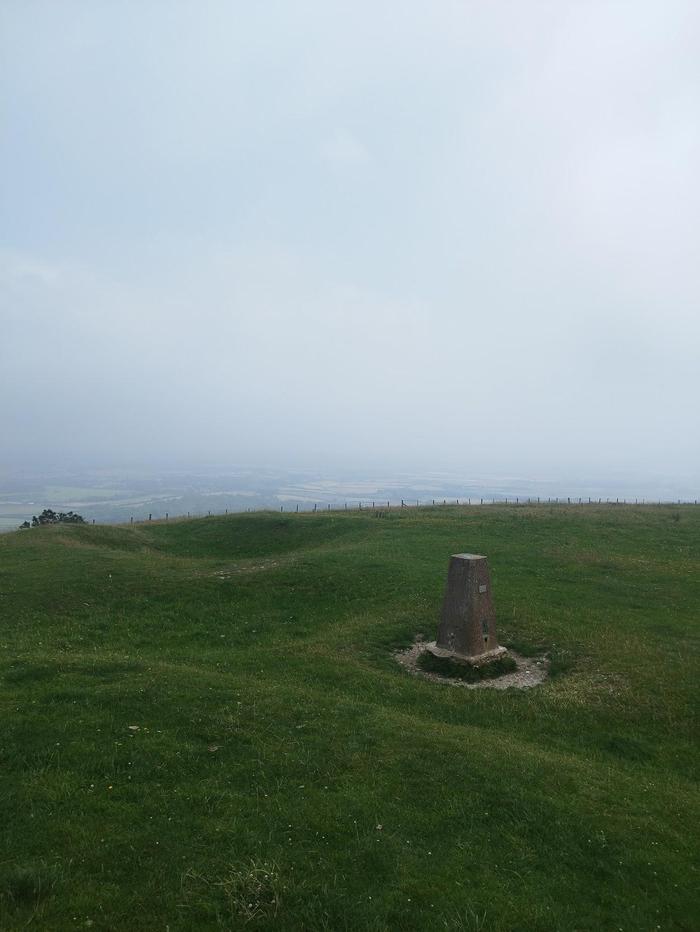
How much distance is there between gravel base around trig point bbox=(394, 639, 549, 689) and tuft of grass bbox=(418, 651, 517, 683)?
0.45ft

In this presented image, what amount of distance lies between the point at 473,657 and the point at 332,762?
792cm

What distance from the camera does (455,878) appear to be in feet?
26.4

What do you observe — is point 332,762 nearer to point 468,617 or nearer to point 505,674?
point 468,617

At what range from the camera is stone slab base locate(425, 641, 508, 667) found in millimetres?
17859

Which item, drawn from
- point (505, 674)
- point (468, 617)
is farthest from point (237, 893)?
point (505, 674)

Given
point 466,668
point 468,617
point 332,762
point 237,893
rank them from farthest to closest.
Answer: point 468,617 → point 466,668 → point 332,762 → point 237,893

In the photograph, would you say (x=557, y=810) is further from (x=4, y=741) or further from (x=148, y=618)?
(x=148, y=618)

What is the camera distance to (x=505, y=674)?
17875mm

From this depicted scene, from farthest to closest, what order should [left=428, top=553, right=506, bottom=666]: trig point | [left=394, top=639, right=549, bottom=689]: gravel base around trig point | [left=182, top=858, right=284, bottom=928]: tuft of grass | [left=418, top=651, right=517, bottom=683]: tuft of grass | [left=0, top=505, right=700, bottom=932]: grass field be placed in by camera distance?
[left=428, top=553, right=506, bottom=666]: trig point
[left=418, top=651, right=517, bottom=683]: tuft of grass
[left=394, top=639, right=549, bottom=689]: gravel base around trig point
[left=0, top=505, right=700, bottom=932]: grass field
[left=182, top=858, right=284, bottom=928]: tuft of grass

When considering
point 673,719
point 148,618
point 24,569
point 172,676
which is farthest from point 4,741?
point 24,569

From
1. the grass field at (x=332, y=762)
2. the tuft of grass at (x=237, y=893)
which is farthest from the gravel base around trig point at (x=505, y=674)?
the tuft of grass at (x=237, y=893)

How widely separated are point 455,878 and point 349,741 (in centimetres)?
429

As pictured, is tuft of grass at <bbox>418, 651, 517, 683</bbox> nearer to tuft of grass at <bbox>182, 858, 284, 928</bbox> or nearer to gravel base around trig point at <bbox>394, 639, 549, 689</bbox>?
gravel base around trig point at <bbox>394, 639, 549, 689</bbox>

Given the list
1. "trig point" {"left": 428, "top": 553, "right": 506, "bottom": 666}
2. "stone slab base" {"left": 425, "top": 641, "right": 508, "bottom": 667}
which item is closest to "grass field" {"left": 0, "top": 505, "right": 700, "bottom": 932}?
"stone slab base" {"left": 425, "top": 641, "right": 508, "bottom": 667}
